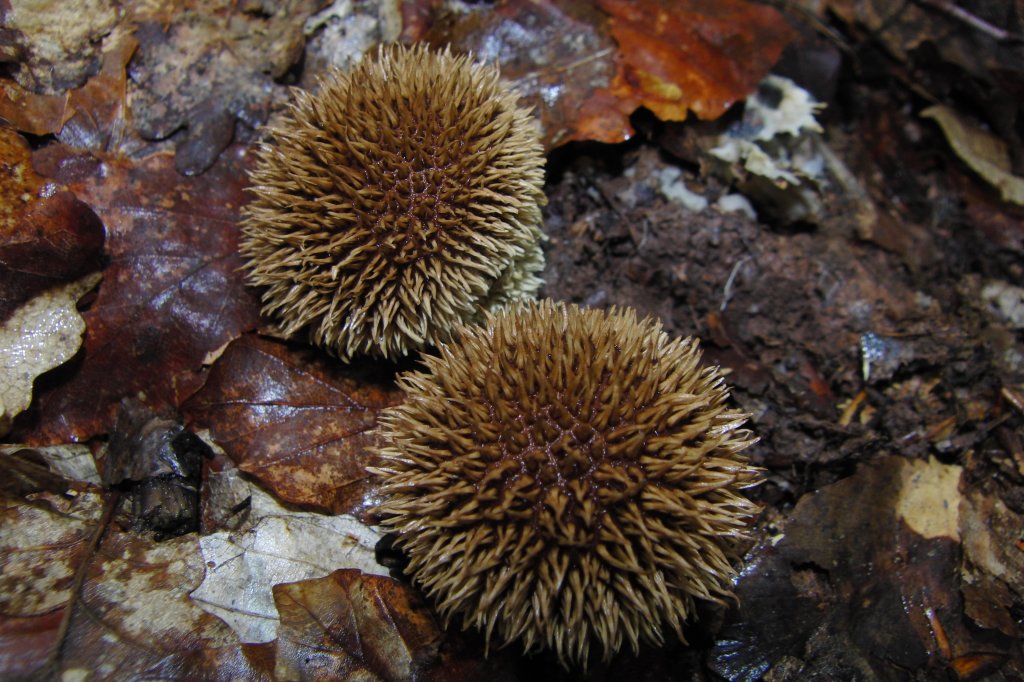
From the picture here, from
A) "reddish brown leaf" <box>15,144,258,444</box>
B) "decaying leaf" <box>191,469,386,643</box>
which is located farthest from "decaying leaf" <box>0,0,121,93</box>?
"decaying leaf" <box>191,469,386,643</box>

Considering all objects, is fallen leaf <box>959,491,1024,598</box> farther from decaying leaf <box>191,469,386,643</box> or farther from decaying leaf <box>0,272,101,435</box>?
decaying leaf <box>0,272,101,435</box>

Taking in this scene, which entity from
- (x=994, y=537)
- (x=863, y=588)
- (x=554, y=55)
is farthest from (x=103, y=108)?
(x=994, y=537)

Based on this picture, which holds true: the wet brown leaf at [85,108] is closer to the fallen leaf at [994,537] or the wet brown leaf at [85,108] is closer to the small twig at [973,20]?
the fallen leaf at [994,537]

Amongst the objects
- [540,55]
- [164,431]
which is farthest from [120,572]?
[540,55]

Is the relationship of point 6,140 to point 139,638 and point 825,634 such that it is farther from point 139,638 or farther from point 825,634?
point 825,634

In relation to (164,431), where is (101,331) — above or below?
above

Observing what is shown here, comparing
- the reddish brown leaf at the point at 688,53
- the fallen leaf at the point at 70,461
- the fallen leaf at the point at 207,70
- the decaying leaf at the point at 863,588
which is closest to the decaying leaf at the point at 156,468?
the fallen leaf at the point at 70,461
